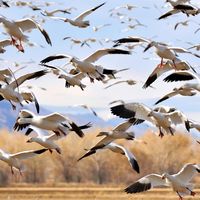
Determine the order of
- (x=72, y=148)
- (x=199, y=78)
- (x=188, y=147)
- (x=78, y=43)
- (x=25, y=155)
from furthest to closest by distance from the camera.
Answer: (x=72, y=148) → (x=188, y=147) → (x=78, y=43) → (x=25, y=155) → (x=199, y=78)

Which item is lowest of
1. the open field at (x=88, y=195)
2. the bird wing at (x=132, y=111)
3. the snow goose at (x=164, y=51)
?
the open field at (x=88, y=195)

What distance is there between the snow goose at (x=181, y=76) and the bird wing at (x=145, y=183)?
225cm

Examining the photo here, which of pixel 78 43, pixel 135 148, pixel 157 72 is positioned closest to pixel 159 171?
pixel 135 148

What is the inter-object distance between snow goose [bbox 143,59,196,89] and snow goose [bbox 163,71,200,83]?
6.7 inches

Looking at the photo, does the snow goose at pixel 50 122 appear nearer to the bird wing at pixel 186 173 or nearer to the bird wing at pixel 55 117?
the bird wing at pixel 55 117

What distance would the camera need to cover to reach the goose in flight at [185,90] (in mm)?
17047

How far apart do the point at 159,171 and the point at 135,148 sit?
3189mm

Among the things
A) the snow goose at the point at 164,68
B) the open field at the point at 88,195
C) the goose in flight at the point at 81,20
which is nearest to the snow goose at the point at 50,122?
the snow goose at the point at 164,68

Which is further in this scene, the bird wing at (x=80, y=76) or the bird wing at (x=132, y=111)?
the bird wing at (x=80, y=76)

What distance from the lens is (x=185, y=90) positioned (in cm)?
1769

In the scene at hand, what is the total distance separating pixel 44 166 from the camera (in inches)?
3145

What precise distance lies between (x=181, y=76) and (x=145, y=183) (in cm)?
260

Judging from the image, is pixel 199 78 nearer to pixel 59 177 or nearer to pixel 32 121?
pixel 32 121

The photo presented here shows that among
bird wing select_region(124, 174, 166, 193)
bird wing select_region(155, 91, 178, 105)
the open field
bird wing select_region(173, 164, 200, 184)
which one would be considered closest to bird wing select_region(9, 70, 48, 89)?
bird wing select_region(155, 91, 178, 105)
